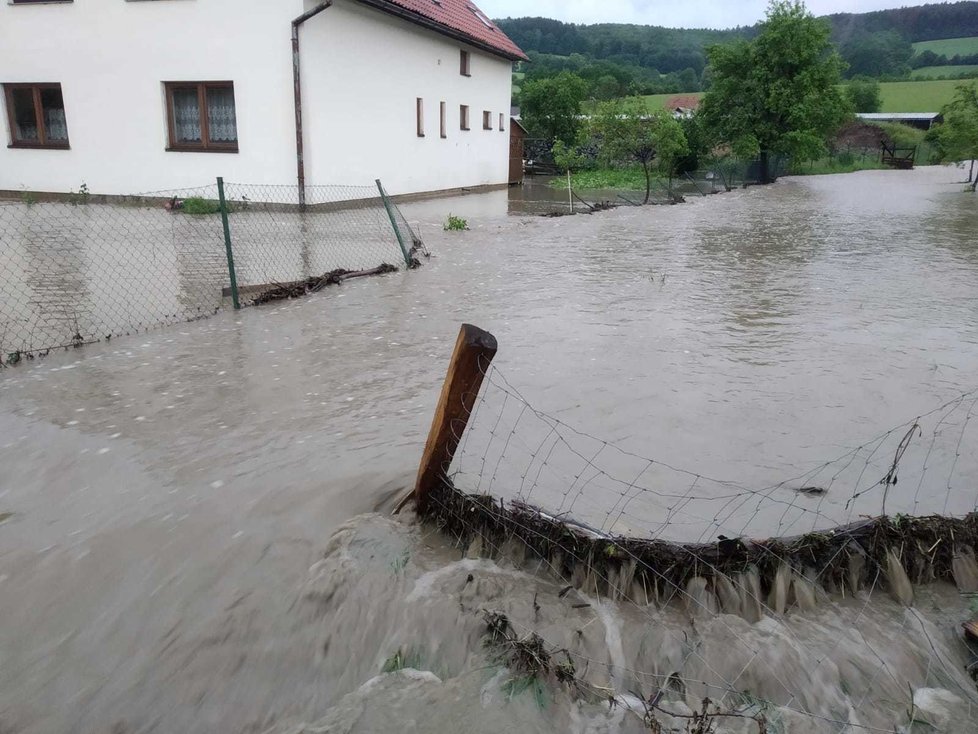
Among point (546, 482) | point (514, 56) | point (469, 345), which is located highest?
point (514, 56)

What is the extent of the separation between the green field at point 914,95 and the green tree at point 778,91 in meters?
26.6

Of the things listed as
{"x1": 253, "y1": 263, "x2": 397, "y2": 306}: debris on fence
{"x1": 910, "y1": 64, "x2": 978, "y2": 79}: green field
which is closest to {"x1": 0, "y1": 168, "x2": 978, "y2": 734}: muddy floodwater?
{"x1": 253, "y1": 263, "x2": 397, "y2": 306}: debris on fence

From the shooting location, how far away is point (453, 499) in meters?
3.64

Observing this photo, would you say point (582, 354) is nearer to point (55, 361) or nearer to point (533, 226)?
point (55, 361)

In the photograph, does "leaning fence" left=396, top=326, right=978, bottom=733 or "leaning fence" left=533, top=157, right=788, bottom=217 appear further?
"leaning fence" left=533, top=157, right=788, bottom=217

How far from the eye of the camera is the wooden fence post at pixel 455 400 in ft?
10.9

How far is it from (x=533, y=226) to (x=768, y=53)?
26.9 metres

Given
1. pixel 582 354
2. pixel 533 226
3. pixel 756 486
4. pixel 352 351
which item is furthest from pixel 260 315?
pixel 533 226

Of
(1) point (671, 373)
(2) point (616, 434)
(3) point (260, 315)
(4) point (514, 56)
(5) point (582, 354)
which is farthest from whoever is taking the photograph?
(4) point (514, 56)

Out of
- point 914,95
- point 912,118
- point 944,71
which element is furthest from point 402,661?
point 944,71

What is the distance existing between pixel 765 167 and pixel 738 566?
36.7m

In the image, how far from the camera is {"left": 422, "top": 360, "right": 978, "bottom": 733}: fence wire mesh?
2.70m

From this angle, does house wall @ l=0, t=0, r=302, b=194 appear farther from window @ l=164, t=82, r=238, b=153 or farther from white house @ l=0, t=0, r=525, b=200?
window @ l=164, t=82, r=238, b=153

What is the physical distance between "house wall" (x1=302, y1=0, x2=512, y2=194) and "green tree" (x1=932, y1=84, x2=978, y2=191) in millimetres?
16402
